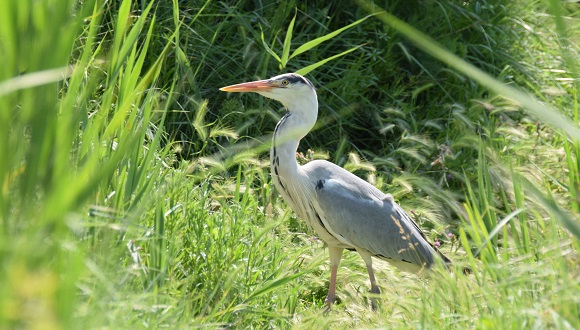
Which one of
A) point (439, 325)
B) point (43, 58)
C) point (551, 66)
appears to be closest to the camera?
point (43, 58)

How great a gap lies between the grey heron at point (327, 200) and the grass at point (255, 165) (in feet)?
0.44

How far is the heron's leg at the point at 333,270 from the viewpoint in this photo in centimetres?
449

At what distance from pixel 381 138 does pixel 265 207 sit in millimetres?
1282

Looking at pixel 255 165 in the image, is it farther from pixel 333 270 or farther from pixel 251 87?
pixel 333 270

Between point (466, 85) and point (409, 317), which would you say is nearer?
point (409, 317)

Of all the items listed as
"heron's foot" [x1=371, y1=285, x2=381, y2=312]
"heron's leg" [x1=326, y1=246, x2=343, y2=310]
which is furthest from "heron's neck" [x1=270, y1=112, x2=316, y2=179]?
"heron's foot" [x1=371, y1=285, x2=381, y2=312]

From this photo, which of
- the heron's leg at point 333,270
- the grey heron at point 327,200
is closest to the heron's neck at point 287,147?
the grey heron at point 327,200

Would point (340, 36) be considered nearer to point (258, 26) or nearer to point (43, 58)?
point (258, 26)

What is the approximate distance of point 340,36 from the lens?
6148mm

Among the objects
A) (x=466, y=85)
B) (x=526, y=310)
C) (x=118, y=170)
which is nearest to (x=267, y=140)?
(x=466, y=85)

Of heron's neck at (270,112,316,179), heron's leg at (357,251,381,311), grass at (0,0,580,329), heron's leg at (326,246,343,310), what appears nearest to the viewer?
grass at (0,0,580,329)

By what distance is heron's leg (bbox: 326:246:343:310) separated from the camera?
449cm

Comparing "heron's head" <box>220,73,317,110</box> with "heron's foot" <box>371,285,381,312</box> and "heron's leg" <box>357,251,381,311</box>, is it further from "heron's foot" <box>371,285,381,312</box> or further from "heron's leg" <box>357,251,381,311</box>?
"heron's foot" <box>371,285,381,312</box>

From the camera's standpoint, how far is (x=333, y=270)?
4594mm
